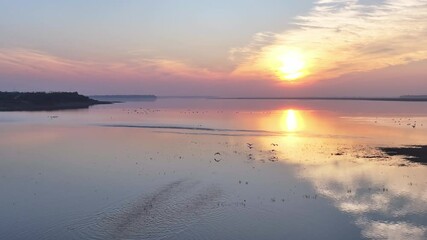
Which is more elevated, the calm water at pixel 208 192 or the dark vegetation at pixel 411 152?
the dark vegetation at pixel 411 152

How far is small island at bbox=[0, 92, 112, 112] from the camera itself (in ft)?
418

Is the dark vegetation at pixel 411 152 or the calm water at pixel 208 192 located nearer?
the calm water at pixel 208 192

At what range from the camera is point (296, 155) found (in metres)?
35.6

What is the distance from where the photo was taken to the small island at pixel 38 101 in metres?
127

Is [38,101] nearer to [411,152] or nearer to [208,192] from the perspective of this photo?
[411,152]

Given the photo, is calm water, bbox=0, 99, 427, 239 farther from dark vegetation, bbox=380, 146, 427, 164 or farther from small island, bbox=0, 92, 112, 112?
small island, bbox=0, 92, 112, 112

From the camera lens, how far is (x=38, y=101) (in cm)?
14075

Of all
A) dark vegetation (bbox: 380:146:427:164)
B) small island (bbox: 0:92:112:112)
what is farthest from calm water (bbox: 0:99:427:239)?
small island (bbox: 0:92:112:112)

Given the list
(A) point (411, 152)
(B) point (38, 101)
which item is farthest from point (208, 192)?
(B) point (38, 101)

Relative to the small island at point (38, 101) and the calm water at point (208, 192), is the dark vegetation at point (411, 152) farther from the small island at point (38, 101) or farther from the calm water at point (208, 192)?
the small island at point (38, 101)

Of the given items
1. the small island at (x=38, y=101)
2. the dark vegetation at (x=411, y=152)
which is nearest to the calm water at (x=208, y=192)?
the dark vegetation at (x=411, y=152)

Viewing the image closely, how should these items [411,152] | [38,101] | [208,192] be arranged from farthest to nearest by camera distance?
[38,101], [411,152], [208,192]

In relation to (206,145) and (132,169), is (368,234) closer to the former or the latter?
(132,169)

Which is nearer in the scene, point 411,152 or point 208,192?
point 208,192
